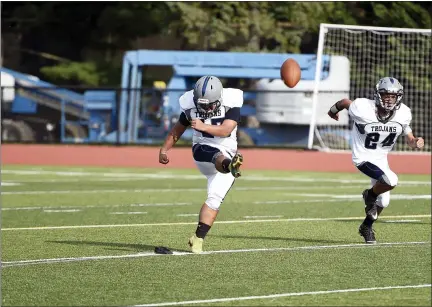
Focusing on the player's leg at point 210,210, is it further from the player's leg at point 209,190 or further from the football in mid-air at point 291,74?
the football in mid-air at point 291,74

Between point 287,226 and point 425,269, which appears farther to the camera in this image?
point 287,226

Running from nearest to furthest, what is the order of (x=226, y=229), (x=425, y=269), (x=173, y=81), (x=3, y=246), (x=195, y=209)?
(x=425, y=269)
(x=3, y=246)
(x=226, y=229)
(x=195, y=209)
(x=173, y=81)

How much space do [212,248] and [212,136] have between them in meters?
1.02

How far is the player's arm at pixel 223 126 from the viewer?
9664mm

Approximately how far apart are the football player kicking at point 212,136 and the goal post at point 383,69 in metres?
15.4

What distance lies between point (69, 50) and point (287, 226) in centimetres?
2439

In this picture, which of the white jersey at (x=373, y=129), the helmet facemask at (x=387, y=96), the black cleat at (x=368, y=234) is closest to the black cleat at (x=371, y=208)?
the black cleat at (x=368, y=234)

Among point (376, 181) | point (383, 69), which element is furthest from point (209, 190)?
point (383, 69)

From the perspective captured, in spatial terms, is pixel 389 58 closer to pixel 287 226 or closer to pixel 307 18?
pixel 307 18

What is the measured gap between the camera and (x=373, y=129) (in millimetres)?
Answer: 11000

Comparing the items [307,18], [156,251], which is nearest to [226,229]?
[156,251]

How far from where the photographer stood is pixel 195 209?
15.1 metres

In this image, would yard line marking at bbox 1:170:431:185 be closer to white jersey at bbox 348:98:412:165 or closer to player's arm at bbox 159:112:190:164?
white jersey at bbox 348:98:412:165

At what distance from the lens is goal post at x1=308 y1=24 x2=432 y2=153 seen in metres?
26.0
